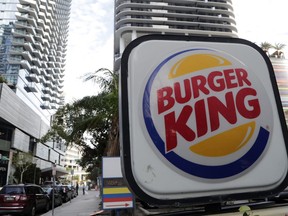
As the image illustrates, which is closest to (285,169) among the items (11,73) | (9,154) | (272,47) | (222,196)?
(222,196)

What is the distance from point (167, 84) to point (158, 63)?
0.53 ft

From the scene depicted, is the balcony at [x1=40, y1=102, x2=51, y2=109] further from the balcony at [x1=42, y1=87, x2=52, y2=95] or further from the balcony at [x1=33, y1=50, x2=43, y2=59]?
the balcony at [x1=33, y1=50, x2=43, y2=59]

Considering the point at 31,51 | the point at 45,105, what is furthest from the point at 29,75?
→ the point at 45,105

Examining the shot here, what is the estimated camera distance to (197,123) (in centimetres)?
187

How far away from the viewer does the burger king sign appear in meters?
1.74

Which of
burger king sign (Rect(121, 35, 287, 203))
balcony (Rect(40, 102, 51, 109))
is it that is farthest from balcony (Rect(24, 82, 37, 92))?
burger king sign (Rect(121, 35, 287, 203))

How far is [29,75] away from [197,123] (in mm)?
86690

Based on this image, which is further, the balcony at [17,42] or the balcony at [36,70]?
the balcony at [36,70]

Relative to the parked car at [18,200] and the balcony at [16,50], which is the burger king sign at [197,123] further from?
the balcony at [16,50]

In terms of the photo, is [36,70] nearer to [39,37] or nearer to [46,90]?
[39,37]

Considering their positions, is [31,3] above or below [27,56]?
above

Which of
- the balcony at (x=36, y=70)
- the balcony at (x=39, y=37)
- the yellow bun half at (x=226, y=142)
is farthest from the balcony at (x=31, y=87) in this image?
the yellow bun half at (x=226, y=142)

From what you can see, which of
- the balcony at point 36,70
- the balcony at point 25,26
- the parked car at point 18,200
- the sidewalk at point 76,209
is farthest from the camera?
the balcony at point 36,70

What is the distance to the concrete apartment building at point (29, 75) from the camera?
5088cm
